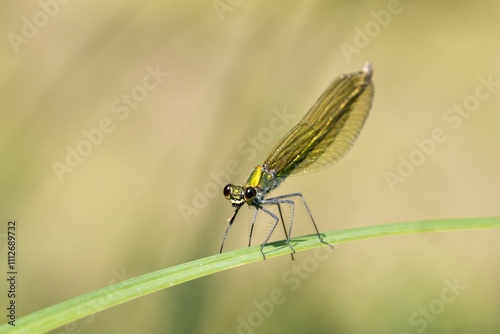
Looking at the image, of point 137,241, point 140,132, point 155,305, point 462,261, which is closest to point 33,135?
point 137,241

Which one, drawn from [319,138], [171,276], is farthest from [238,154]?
[171,276]

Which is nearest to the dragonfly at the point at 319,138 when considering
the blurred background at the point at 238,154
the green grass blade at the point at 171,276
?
the blurred background at the point at 238,154

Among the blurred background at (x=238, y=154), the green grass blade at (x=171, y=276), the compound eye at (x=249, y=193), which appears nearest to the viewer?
the green grass blade at (x=171, y=276)

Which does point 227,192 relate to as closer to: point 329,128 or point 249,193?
point 249,193

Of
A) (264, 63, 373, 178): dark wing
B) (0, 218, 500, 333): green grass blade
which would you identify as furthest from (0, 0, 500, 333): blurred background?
(0, 218, 500, 333): green grass blade

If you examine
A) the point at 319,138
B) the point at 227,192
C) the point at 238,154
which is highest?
the point at 319,138

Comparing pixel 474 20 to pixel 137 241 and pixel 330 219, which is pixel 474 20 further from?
pixel 137 241

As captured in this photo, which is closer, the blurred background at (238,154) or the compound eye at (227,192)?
the compound eye at (227,192)

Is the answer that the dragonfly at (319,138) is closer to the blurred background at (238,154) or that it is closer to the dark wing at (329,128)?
the dark wing at (329,128)
